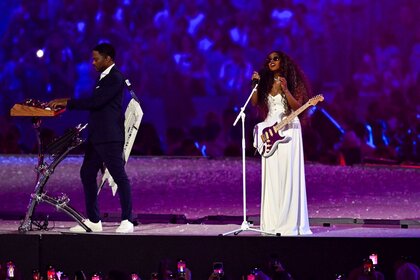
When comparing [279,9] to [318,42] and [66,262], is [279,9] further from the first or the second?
[66,262]

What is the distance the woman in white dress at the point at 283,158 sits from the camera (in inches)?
366

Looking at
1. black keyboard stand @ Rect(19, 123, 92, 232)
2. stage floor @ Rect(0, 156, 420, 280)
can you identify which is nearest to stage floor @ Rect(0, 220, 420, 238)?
stage floor @ Rect(0, 156, 420, 280)

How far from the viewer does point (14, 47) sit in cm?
2203

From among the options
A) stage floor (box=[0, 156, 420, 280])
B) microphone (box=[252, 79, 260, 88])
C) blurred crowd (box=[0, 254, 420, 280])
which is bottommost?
blurred crowd (box=[0, 254, 420, 280])

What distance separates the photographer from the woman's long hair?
9.39 meters

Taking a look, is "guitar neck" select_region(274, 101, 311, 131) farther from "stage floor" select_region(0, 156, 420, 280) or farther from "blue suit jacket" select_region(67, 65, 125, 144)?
"blue suit jacket" select_region(67, 65, 125, 144)

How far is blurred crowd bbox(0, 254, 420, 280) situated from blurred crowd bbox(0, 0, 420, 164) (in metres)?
11.1

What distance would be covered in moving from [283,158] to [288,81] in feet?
2.39

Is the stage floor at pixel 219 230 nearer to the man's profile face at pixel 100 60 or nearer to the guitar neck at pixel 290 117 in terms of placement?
the guitar neck at pixel 290 117

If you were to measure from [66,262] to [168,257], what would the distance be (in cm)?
94

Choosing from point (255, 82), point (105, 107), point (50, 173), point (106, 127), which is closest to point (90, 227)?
point (50, 173)

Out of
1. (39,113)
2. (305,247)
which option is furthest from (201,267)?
(39,113)

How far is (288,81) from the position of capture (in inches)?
371

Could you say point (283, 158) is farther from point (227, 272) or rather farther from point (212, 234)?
point (227, 272)
